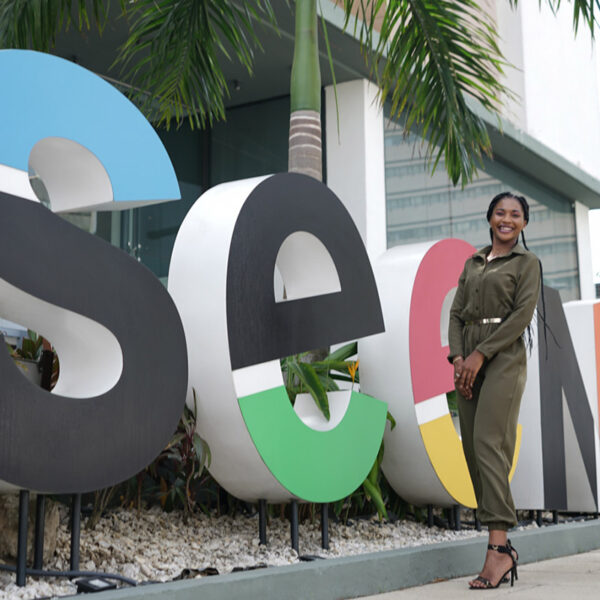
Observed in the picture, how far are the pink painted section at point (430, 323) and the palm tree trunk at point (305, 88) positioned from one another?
4.16 feet

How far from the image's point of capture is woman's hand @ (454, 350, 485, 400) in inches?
146

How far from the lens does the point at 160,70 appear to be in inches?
242

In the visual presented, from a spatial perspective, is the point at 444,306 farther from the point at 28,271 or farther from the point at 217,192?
the point at 28,271

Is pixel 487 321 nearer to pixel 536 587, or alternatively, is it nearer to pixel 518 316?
pixel 518 316

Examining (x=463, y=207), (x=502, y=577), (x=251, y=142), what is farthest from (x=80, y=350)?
(x=463, y=207)

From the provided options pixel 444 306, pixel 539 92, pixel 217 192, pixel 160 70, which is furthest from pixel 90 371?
pixel 539 92

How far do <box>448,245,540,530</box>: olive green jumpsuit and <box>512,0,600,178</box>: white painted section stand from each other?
10.8m

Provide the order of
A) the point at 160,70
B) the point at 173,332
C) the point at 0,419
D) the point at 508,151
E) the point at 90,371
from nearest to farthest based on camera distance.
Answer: the point at 0,419
the point at 90,371
the point at 173,332
the point at 160,70
the point at 508,151

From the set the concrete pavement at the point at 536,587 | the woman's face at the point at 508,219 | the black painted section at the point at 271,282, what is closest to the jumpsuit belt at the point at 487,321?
the woman's face at the point at 508,219

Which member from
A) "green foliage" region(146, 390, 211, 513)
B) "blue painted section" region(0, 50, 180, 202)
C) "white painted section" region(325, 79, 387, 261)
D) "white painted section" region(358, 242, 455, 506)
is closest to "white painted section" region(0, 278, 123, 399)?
"blue painted section" region(0, 50, 180, 202)

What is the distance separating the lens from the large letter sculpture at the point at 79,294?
112 inches

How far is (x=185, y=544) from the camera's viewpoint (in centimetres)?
385

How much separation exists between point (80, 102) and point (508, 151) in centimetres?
1147

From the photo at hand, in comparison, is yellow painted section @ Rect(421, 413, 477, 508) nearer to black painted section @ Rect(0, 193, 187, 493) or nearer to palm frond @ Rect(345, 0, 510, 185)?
black painted section @ Rect(0, 193, 187, 493)
